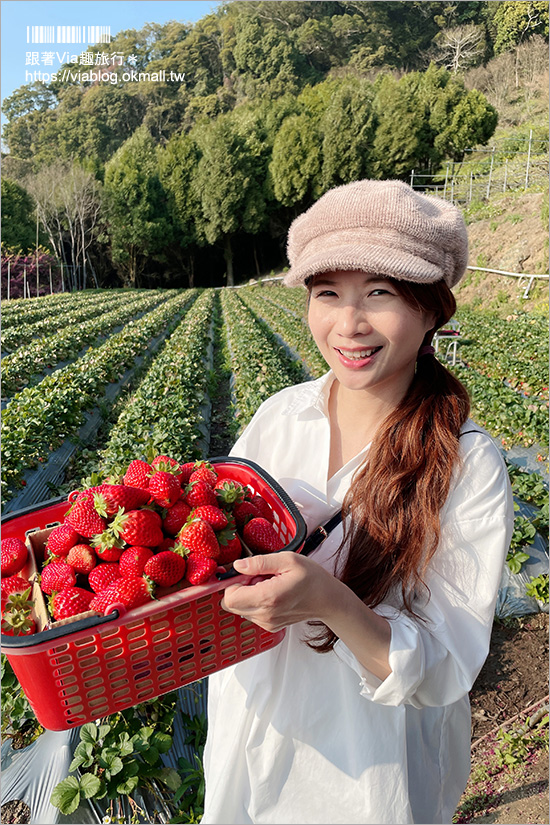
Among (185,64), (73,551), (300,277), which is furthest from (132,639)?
(185,64)

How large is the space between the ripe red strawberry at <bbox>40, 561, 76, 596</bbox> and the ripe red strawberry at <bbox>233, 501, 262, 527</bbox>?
0.41m

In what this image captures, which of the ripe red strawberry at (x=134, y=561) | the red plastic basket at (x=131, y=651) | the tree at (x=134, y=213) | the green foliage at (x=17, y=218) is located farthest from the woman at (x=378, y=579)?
the tree at (x=134, y=213)

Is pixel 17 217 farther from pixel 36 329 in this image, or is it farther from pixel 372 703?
pixel 372 703

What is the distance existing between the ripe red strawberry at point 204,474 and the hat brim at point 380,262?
62cm

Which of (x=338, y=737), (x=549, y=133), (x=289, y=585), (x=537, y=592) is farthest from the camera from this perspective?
(x=549, y=133)

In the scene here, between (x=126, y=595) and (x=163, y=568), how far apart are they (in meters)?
0.09

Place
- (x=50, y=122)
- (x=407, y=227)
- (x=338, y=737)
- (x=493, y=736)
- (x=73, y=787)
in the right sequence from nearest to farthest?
1. (x=407, y=227)
2. (x=338, y=737)
3. (x=73, y=787)
4. (x=493, y=736)
5. (x=50, y=122)

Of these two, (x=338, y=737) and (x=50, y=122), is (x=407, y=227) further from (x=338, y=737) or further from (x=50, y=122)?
(x=50, y=122)

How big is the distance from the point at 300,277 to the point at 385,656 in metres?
0.83

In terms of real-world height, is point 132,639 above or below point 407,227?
below

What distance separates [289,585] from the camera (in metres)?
1.08

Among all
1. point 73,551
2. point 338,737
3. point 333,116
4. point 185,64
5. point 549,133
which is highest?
point 185,64

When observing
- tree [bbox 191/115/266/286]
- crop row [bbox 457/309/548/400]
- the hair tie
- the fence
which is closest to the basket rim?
the hair tie

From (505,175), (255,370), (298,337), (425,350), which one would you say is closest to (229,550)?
(425,350)
